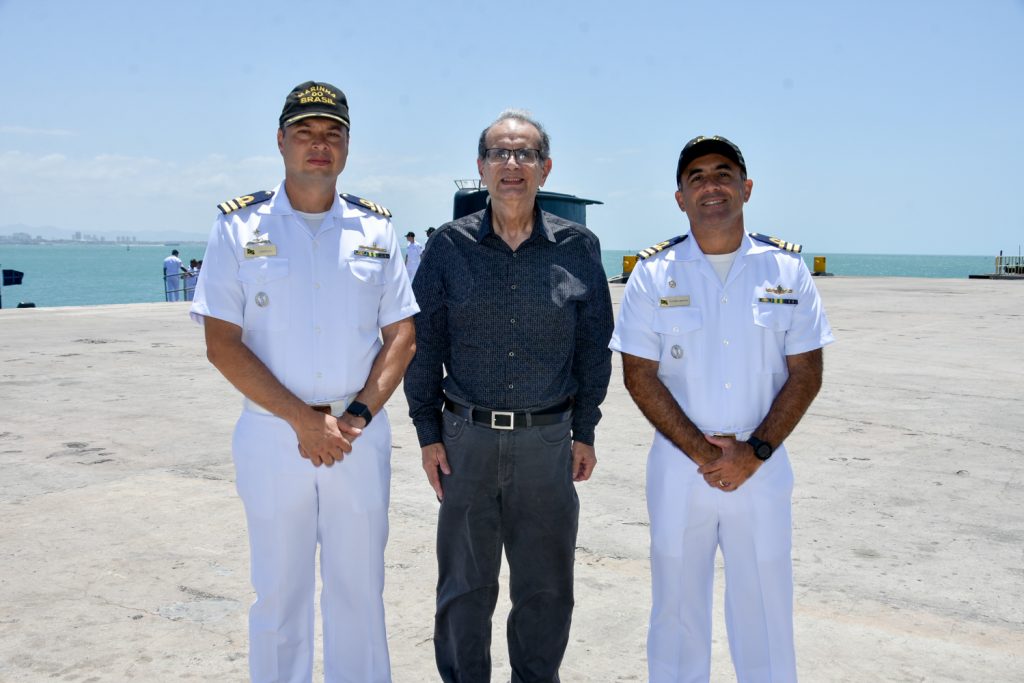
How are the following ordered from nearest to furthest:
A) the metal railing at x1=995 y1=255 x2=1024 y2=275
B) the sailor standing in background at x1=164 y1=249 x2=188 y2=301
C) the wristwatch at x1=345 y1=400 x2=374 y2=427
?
1. the wristwatch at x1=345 y1=400 x2=374 y2=427
2. the sailor standing in background at x1=164 y1=249 x2=188 y2=301
3. the metal railing at x1=995 y1=255 x2=1024 y2=275

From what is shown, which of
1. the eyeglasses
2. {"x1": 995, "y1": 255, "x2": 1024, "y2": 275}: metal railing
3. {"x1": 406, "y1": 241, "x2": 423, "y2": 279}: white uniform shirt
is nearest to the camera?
the eyeglasses

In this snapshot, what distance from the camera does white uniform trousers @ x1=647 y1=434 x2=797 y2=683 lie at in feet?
9.31

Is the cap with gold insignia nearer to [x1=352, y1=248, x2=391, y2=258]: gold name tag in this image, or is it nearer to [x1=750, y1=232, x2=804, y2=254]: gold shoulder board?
[x1=352, y1=248, x2=391, y2=258]: gold name tag

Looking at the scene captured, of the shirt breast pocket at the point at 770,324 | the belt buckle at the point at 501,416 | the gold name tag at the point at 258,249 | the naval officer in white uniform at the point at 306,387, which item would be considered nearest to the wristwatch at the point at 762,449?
the shirt breast pocket at the point at 770,324

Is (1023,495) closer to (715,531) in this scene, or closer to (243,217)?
(715,531)

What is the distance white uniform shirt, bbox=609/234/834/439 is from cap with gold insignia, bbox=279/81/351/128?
1156 mm

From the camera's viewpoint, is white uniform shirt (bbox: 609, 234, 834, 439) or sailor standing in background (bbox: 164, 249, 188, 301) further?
sailor standing in background (bbox: 164, 249, 188, 301)

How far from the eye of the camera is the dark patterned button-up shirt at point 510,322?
317 cm

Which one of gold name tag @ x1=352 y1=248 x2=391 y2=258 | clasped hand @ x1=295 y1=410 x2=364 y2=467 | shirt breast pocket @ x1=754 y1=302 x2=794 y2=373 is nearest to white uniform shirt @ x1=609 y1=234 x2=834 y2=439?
shirt breast pocket @ x1=754 y1=302 x2=794 y2=373

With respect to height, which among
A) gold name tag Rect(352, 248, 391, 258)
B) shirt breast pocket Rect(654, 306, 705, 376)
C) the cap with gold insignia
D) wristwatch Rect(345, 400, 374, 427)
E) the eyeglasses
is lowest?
wristwatch Rect(345, 400, 374, 427)

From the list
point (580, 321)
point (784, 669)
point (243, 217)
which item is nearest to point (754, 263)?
point (580, 321)

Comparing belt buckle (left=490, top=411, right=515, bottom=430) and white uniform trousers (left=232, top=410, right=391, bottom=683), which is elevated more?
belt buckle (left=490, top=411, right=515, bottom=430)

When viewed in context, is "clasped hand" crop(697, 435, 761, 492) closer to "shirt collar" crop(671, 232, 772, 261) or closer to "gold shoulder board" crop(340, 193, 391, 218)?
"shirt collar" crop(671, 232, 772, 261)

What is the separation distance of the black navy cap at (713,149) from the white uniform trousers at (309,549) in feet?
4.64
